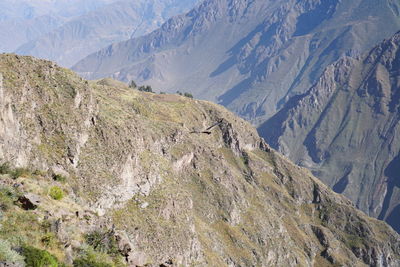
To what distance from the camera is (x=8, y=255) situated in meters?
31.0

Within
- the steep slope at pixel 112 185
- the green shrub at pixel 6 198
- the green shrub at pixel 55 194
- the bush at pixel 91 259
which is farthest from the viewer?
the green shrub at pixel 55 194

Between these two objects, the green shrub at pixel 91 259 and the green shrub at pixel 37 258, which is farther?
the green shrub at pixel 91 259

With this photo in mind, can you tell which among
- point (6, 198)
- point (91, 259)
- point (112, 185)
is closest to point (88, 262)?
point (91, 259)

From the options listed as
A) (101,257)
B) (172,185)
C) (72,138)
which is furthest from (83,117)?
(101,257)

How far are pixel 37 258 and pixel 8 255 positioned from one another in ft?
7.63

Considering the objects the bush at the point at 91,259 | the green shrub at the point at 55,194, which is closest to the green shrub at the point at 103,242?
the bush at the point at 91,259

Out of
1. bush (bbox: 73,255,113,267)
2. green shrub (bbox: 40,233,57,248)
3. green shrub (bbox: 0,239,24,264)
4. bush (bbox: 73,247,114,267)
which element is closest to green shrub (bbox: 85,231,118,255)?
Answer: bush (bbox: 73,247,114,267)

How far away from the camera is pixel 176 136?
15650 cm

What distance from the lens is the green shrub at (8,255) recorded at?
3078 centimetres

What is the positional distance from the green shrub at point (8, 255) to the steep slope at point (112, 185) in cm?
38

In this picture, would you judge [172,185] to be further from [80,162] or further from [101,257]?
[101,257]

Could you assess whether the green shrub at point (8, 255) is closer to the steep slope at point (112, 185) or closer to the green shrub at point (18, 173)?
the steep slope at point (112, 185)

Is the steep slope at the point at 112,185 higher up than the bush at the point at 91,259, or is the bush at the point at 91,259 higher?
the bush at the point at 91,259

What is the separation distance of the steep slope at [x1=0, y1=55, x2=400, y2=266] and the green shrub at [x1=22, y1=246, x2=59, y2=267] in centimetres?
52
